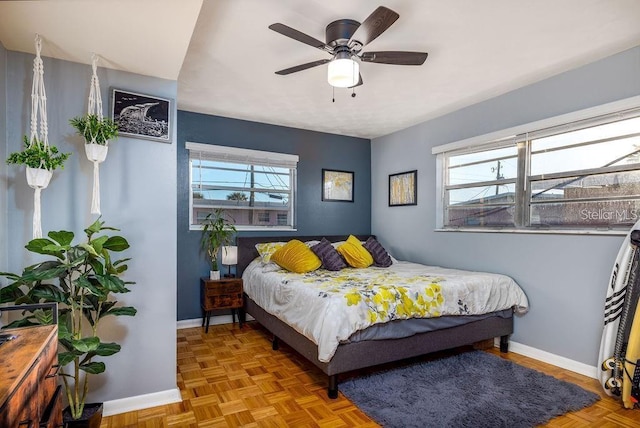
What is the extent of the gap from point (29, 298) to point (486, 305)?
10.6 ft

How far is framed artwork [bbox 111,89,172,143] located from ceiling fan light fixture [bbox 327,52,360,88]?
3.73ft

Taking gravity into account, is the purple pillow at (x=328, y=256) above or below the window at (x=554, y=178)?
below

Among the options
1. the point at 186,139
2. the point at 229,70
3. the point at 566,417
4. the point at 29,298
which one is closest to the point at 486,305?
the point at 566,417

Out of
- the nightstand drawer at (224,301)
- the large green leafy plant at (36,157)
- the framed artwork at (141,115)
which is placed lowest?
the nightstand drawer at (224,301)

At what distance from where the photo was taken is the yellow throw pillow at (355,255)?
13.1 ft

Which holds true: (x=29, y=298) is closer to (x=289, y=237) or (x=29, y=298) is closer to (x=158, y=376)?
(x=158, y=376)

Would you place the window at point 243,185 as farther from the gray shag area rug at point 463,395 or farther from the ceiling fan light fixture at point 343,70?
the gray shag area rug at point 463,395

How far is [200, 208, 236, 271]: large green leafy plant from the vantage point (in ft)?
13.2

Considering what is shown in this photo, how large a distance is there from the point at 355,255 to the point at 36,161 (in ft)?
9.93

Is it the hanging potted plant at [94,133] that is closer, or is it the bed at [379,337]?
the hanging potted plant at [94,133]

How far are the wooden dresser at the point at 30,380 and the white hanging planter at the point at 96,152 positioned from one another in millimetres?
1023

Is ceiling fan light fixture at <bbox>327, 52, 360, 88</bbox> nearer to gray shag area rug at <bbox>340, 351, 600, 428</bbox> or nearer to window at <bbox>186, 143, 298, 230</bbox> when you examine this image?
gray shag area rug at <bbox>340, 351, 600, 428</bbox>

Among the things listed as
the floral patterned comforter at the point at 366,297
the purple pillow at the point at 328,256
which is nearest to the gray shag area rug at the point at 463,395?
the floral patterned comforter at the point at 366,297

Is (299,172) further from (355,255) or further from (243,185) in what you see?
(355,255)
